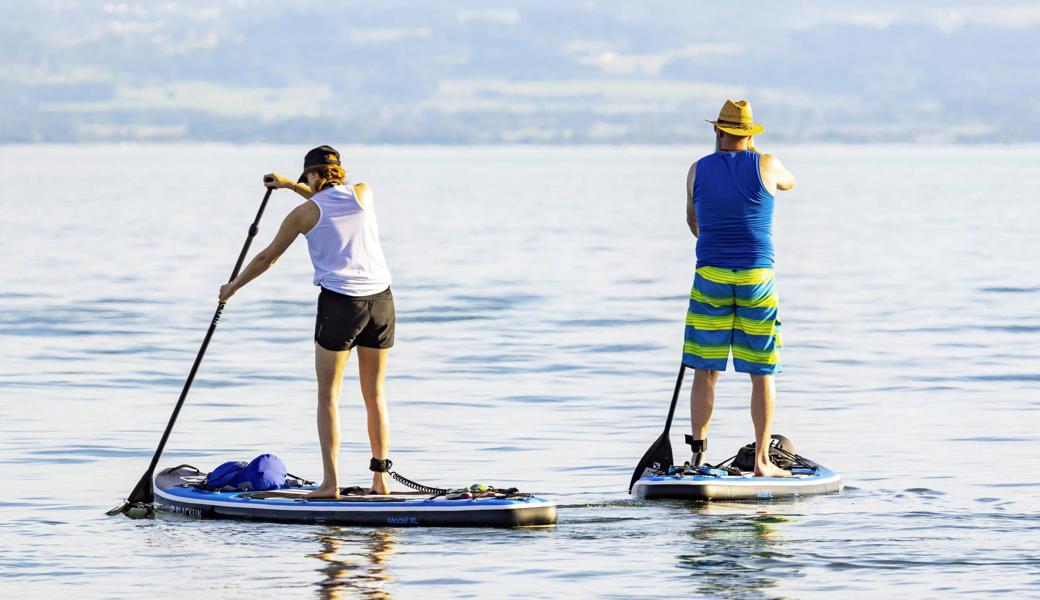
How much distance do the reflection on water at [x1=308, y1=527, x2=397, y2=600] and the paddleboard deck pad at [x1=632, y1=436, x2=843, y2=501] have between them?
1.93m

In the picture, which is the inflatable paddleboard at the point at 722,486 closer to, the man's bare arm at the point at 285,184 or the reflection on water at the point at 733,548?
the reflection on water at the point at 733,548

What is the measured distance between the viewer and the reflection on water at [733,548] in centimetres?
1001

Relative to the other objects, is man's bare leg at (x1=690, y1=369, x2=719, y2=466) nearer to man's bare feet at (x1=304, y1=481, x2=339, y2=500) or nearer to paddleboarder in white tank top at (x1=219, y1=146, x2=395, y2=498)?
paddleboarder in white tank top at (x1=219, y1=146, x2=395, y2=498)

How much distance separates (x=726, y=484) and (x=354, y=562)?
2.82 m

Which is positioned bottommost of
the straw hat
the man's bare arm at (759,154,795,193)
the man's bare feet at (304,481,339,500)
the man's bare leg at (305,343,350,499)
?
the man's bare feet at (304,481,339,500)

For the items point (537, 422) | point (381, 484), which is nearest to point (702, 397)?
point (381, 484)

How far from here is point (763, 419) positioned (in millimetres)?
12484

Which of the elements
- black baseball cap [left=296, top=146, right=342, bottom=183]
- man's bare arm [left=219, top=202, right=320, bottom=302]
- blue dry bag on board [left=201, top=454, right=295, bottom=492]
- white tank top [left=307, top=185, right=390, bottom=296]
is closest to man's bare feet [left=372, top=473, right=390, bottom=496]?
blue dry bag on board [left=201, top=454, right=295, bottom=492]

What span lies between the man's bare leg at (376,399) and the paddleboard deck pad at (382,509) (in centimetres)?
14

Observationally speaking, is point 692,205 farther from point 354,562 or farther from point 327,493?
point 354,562

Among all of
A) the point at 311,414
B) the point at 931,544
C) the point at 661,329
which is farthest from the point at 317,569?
the point at 661,329

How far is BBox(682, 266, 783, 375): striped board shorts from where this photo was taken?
12.4 meters

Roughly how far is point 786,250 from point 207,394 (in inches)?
1243

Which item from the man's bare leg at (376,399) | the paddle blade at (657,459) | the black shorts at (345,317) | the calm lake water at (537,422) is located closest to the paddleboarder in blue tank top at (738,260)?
the paddle blade at (657,459)
